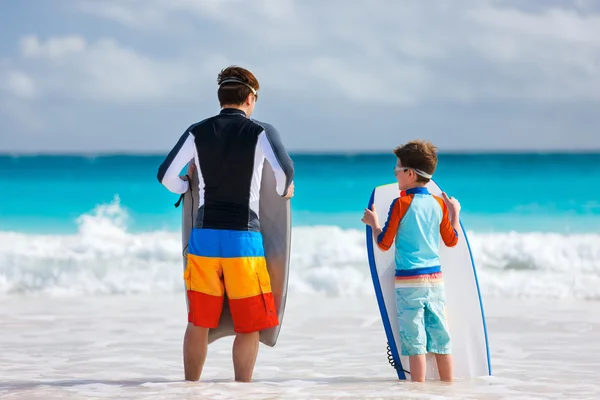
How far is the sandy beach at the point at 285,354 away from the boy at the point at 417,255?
0.62 feet

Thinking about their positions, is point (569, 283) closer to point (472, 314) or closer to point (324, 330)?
point (324, 330)

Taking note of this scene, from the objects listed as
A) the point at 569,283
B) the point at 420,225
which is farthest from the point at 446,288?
the point at 569,283

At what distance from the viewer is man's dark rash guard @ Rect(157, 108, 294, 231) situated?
3383 millimetres

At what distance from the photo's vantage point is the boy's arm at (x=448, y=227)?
3635mm

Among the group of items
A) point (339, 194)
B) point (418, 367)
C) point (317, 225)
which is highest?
point (339, 194)

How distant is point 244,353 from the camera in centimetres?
351

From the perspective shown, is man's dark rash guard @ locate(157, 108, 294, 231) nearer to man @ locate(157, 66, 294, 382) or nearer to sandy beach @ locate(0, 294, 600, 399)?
man @ locate(157, 66, 294, 382)

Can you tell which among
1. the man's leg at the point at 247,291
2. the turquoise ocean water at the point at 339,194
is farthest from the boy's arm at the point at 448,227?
the turquoise ocean water at the point at 339,194

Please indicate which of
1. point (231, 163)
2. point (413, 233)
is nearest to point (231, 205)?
point (231, 163)

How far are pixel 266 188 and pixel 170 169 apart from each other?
50 cm

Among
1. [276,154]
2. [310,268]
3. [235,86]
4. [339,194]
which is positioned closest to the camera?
[276,154]

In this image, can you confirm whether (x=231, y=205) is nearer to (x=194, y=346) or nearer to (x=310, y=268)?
(x=194, y=346)

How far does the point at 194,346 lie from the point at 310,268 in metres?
4.95

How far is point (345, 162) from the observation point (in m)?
34.2
